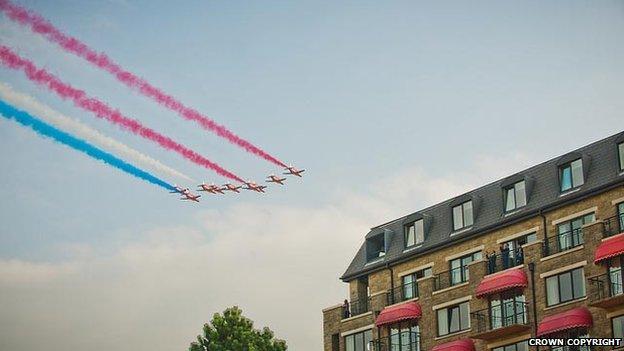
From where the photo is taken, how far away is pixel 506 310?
9144cm

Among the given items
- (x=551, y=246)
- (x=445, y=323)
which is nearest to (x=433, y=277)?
(x=445, y=323)

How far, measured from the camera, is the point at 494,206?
96.2 meters

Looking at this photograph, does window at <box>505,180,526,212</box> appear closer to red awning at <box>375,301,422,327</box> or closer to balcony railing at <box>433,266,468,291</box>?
balcony railing at <box>433,266,468,291</box>

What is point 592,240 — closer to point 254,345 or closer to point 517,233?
point 517,233

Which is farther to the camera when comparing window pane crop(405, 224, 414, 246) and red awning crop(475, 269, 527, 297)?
window pane crop(405, 224, 414, 246)

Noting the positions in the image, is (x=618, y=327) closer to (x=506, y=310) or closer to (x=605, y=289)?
(x=605, y=289)

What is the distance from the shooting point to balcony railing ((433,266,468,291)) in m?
96.1

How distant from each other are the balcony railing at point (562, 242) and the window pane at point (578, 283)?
182 cm

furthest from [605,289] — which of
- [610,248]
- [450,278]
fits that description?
[450,278]

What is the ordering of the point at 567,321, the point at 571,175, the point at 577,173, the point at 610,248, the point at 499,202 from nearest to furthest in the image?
the point at 610,248, the point at 567,321, the point at 577,173, the point at 571,175, the point at 499,202

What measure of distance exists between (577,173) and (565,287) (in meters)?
7.86

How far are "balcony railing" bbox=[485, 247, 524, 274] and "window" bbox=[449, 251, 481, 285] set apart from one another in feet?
6.02

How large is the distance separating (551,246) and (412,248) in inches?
551

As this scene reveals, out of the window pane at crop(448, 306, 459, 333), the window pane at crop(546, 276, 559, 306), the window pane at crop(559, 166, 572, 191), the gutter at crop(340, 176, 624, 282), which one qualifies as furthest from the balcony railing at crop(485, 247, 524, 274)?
the window pane at crop(559, 166, 572, 191)
